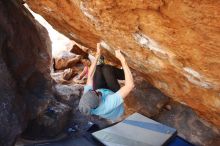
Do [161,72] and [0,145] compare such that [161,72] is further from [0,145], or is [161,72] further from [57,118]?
[57,118]

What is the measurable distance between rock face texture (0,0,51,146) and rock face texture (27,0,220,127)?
802 millimetres

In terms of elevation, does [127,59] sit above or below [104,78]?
above

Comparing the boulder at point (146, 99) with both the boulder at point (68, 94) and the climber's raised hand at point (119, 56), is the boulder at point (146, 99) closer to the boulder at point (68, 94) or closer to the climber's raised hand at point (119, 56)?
the climber's raised hand at point (119, 56)

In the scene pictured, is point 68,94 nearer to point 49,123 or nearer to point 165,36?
point 49,123

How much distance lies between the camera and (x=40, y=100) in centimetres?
708

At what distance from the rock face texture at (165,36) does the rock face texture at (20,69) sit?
802mm

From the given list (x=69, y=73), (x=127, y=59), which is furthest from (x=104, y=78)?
(x=69, y=73)

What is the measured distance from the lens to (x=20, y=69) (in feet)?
21.3

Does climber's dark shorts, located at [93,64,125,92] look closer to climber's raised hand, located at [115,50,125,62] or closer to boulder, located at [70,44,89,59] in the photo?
climber's raised hand, located at [115,50,125,62]

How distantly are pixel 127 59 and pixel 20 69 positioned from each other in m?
2.50

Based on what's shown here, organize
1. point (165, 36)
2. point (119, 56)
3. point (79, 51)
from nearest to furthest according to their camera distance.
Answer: point (165, 36) < point (119, 56) < point (79, 51)

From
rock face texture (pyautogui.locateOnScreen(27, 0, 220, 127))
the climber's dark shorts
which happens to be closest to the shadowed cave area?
rock face texture (pyautogui.locateOnScreen(27, 0, 220, 127))

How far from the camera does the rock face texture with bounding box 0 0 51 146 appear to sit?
5727 mm

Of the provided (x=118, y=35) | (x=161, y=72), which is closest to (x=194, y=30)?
(x=118, y=35)
